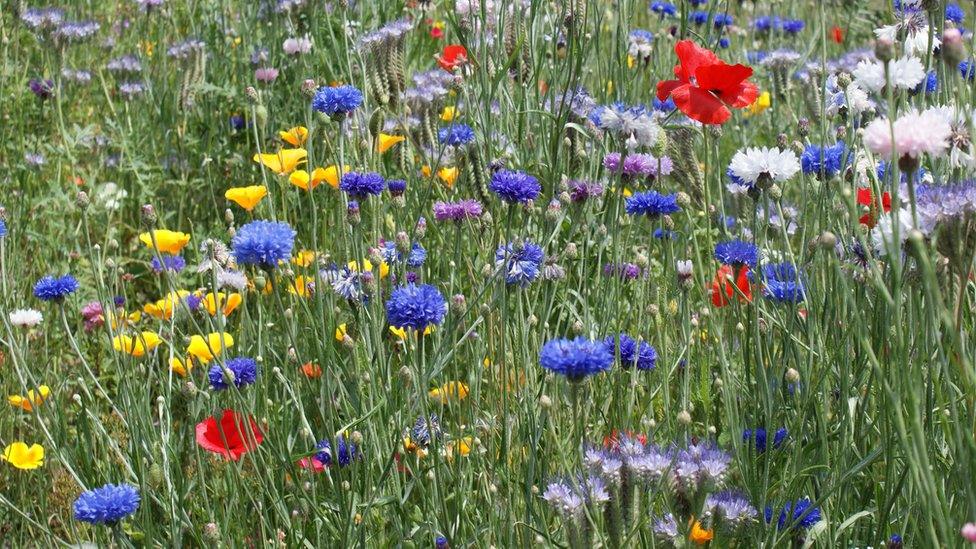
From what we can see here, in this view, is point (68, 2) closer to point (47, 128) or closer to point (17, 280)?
point (47, 128)

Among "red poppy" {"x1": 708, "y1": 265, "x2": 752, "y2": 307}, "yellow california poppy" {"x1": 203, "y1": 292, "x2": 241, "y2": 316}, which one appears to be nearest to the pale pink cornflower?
"red poppy" {"x1": 708, "y1": 265, "x2": 752, "y2": 307}

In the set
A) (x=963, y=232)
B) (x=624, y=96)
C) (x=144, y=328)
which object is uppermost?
(x=963, y=232)

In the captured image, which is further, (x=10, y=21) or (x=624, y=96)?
(x=10, y=21)

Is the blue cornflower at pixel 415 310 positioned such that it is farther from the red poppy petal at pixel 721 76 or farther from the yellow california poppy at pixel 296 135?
the yellow california poppy at pixel 296 135

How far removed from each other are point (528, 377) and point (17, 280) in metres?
1.66

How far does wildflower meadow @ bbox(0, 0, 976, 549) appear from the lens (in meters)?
1.42

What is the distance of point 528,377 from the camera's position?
5.49 feet

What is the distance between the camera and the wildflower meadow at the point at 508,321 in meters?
1.42

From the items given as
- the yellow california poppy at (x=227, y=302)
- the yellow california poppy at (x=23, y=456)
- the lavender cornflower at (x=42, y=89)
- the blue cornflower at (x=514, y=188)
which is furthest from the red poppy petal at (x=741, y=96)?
the lavender cornflower at (x=42, y=89)

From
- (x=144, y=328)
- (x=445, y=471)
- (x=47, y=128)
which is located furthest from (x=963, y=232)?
(x=47, y=128)

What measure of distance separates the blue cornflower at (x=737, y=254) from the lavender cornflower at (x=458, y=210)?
1.60ft

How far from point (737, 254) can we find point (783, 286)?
0.34 feet

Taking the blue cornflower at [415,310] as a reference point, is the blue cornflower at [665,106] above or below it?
below

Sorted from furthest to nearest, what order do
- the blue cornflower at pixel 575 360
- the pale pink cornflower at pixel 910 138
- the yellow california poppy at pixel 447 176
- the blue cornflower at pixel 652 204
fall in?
the yellow california poppy at pixel 447 176, the blue cornflower at pixel 652 204, the blue cornflower at pixel 575 360, the pale pink cornflower at pixel 910 138
